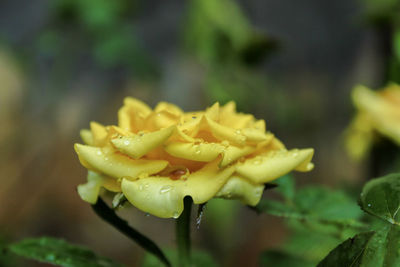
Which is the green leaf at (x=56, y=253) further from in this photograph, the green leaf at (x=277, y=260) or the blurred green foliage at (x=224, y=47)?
the blurred green foliage at (x=224, y=47)

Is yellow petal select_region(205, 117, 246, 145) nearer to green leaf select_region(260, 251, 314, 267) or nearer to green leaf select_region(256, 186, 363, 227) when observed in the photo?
green leaf select_region(256, 186, 363, 227)

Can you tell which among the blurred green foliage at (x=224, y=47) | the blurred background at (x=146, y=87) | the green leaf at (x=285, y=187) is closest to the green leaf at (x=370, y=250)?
the green leaf at (x=285, y=187)

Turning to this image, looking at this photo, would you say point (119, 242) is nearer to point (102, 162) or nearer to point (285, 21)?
point (285, 21)

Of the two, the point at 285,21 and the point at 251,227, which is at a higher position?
the point at 285,21

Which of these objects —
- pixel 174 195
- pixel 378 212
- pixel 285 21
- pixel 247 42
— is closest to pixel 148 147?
pixel 174 195

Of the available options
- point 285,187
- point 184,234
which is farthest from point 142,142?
point 285,187

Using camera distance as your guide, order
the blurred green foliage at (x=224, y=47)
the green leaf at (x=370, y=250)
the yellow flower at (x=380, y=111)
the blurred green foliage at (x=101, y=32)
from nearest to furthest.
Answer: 1. the green leaf at (x=370, y=250)
2. the yellow flower at (x=380, y=111)
3. the blurred green foliage at (x=224, y=47)
4. the blurred green foliage at (x=101, y=32)
